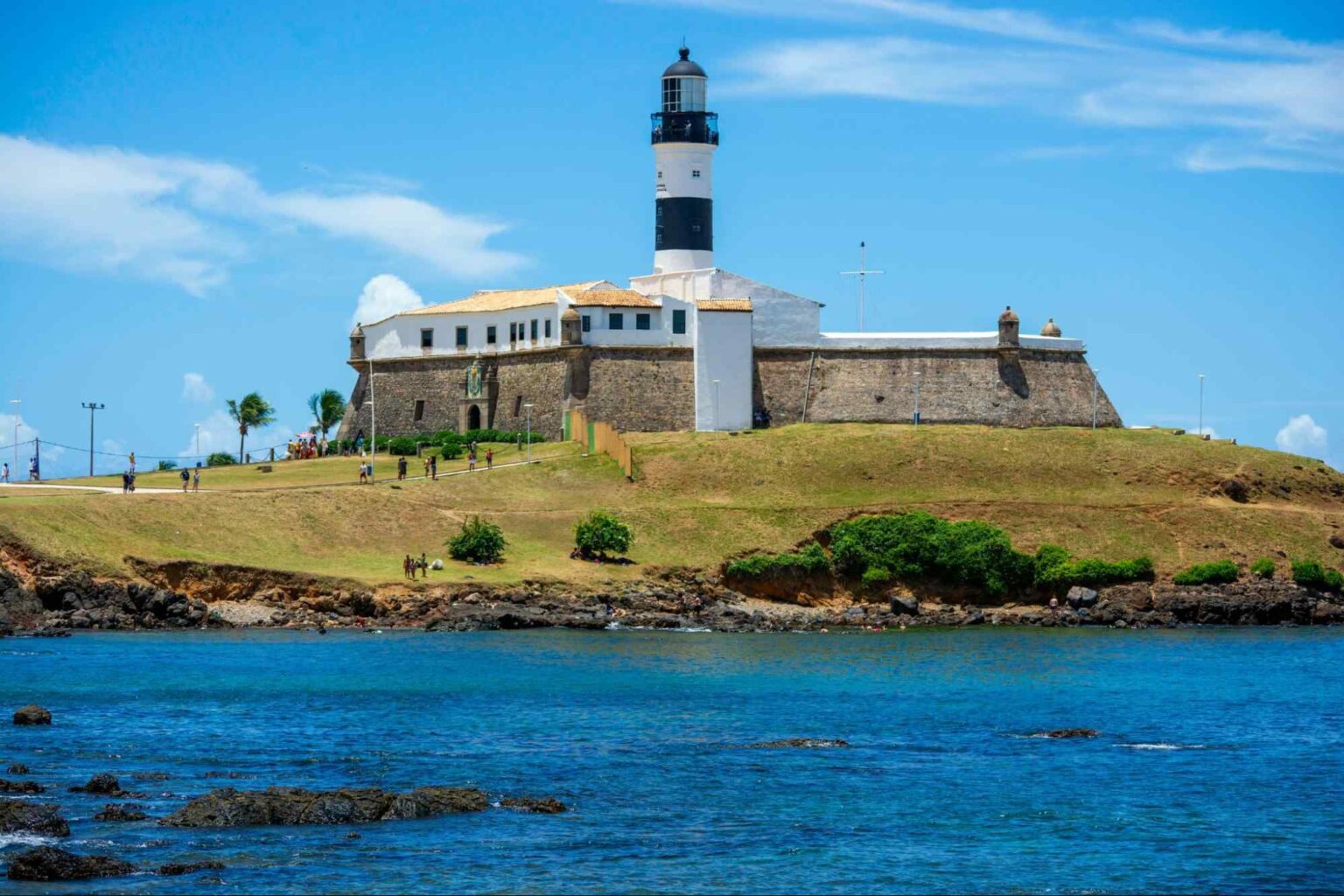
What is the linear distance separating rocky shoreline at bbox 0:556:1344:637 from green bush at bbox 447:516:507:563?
310 centimetres

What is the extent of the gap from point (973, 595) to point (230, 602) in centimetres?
3038

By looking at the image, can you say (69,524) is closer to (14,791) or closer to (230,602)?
(230,602)

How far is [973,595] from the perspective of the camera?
76000 mm

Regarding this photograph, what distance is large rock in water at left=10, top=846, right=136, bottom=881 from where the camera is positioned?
26953mm

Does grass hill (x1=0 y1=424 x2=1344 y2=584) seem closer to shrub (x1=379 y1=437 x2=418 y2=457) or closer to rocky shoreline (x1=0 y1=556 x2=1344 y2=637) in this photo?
rocky shoreline (x1=0 y1=556 x2=1344 y2=637)

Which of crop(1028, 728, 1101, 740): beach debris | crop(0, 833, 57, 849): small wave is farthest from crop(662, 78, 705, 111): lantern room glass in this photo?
crop(0, 833, 57, 849): small wave

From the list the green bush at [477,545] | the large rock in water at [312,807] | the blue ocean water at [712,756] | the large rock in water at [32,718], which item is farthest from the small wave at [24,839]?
the green bush at [477,545]

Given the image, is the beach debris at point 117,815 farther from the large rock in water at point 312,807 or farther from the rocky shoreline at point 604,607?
the rocky shoreline at point 604,607

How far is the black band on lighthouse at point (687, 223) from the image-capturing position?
90.8 metres

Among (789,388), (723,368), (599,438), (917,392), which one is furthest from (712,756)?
(917,392)

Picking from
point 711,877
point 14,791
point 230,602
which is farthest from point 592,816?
point 230,602

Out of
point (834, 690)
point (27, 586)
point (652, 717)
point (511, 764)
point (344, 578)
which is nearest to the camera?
point (511, 764)

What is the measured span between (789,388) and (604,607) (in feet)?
83.9

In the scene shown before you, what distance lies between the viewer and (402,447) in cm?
9044
